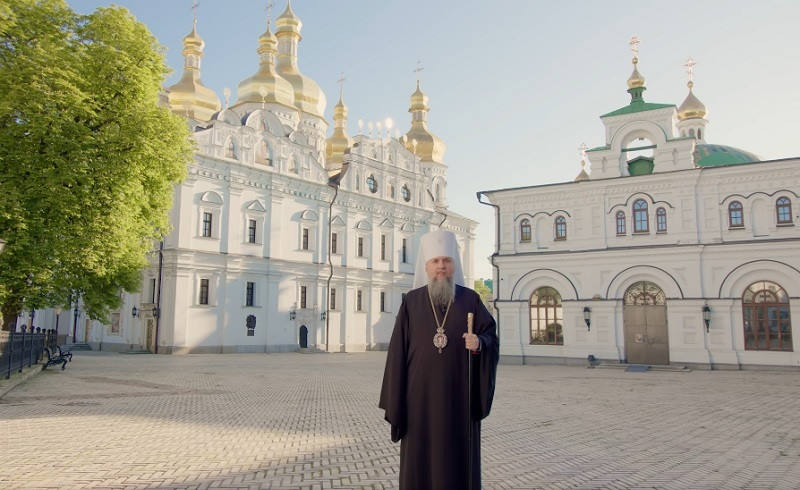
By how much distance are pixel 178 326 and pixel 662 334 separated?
998 inches

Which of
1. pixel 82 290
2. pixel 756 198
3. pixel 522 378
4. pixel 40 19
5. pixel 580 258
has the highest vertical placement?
pixel 40 19

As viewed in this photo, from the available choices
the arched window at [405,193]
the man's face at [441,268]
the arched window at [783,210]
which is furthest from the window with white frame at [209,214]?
the man's face at [441,268]

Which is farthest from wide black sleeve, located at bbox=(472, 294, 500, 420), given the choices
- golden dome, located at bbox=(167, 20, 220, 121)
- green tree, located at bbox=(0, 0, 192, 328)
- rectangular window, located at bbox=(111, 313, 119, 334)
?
golden dome, located at bbox=(167, 20, 220, 121)

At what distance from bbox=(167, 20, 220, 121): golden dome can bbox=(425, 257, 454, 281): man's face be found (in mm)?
41014

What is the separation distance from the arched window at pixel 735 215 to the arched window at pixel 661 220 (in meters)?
2.40

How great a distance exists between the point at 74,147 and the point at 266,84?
A: 107ft

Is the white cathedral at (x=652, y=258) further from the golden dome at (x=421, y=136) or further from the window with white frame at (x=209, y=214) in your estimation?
the golden dome at (x=421, y=136)

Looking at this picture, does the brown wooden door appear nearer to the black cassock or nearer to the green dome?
the green dome

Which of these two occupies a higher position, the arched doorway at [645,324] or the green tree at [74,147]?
the green tree at [74,147]

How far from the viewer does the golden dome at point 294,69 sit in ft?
176

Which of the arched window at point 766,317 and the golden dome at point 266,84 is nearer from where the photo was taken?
the arched window at point 766,317

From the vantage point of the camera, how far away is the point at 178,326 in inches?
1387

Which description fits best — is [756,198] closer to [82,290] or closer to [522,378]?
[522,378]

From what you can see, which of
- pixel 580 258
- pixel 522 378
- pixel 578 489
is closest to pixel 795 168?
pixel 580 258
